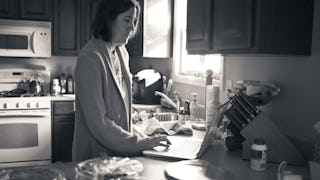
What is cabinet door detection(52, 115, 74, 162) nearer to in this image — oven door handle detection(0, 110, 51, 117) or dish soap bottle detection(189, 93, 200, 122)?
oven door handle detection(0, 110, 51, 117)

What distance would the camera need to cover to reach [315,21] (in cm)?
165

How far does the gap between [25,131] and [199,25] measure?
7.26 feet

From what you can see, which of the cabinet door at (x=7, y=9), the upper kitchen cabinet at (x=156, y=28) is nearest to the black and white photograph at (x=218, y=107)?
the upper kitchen cabinet at (x=156, y=28)

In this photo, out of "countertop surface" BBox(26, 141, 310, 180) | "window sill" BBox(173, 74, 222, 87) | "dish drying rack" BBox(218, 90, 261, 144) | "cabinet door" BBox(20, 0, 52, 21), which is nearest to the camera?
"countertop surface" BBox(26, 141, 310, 180)

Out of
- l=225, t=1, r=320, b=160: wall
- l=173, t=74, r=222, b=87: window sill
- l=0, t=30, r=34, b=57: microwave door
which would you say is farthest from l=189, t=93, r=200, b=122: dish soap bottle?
l=0, t=30, r=34, b=57: microwave door

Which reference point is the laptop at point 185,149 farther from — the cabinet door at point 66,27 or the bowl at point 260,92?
the cabinet door at point 66,27

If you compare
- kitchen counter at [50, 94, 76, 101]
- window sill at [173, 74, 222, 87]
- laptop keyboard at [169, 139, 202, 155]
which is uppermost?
window sill at [173, 74, 222, 87]

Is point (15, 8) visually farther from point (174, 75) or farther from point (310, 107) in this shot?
point (310, 107)

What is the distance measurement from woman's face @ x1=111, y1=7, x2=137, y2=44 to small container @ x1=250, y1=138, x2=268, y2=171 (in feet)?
2.78

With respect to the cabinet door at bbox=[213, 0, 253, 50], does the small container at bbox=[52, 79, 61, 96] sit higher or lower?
lower

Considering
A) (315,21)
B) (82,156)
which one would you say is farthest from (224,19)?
(82,156)

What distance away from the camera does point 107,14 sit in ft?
5.96

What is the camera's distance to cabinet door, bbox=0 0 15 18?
3641mm

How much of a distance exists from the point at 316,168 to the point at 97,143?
1069 millimetres
